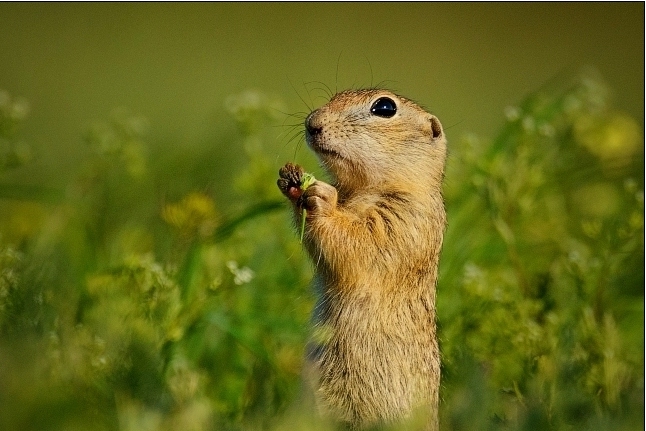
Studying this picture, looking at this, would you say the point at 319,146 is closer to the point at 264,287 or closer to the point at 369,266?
the point at 369,266

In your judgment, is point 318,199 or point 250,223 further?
point 250,223

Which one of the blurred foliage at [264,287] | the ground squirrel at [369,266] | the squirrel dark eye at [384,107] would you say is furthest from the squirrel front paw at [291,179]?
the squirrel dark eye at [384,107]

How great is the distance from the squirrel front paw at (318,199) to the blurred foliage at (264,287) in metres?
Answer: 0.32

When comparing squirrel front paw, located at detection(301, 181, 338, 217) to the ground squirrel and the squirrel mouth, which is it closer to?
the ground squirrel

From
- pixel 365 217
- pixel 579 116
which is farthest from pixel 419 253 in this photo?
pixel 579 116

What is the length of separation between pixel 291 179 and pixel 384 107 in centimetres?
55

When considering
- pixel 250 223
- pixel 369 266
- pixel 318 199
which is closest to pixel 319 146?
pixel 318 199

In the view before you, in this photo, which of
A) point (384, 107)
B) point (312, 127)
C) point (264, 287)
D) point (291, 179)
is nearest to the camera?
point (291, 179)

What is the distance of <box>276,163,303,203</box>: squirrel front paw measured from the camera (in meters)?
2.99

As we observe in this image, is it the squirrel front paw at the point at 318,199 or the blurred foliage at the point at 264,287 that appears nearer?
the blurred foliage at the point at 264,287

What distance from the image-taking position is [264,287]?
3.80 m

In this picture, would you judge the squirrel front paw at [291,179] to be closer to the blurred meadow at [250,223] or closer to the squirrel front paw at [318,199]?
the squirrel front paw at [318,199]

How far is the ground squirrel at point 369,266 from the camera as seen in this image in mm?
2947

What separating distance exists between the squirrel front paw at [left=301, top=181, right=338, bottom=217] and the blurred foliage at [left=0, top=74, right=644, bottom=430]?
32 cm
